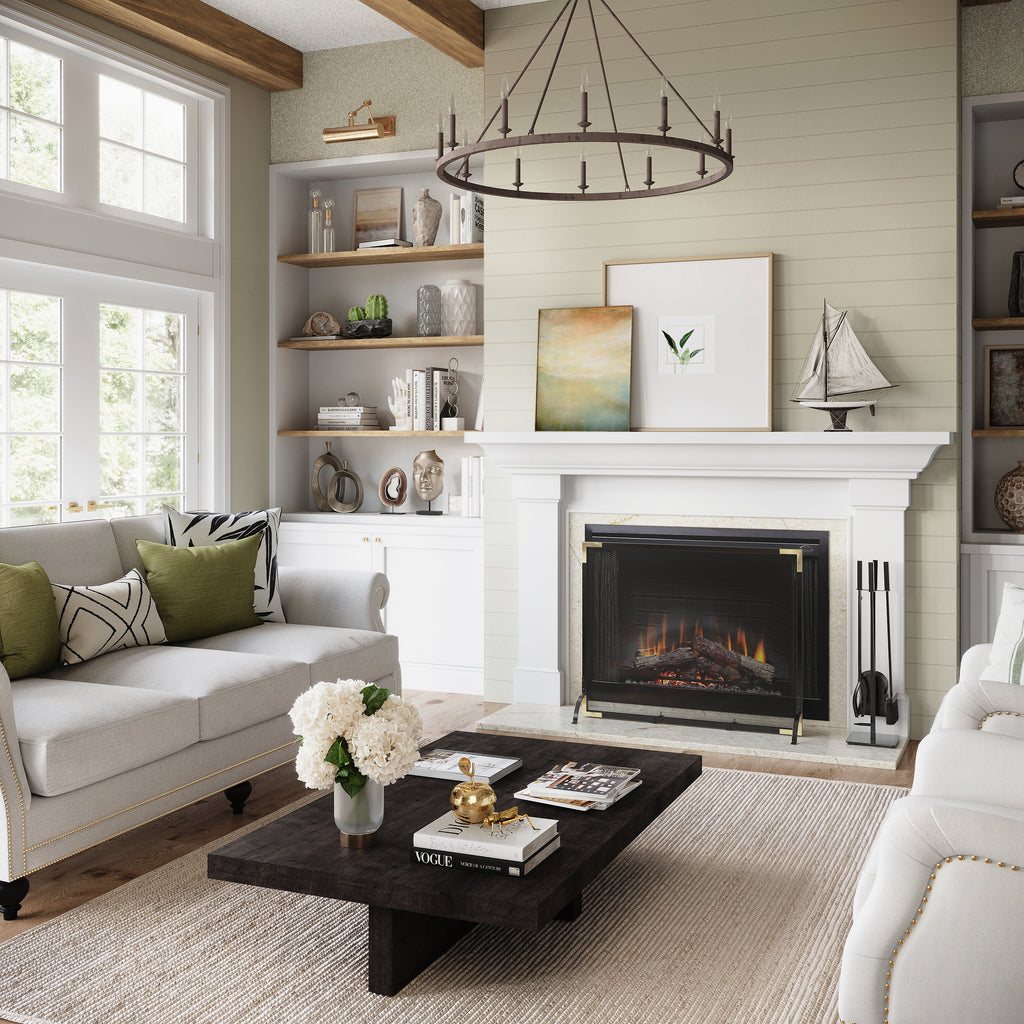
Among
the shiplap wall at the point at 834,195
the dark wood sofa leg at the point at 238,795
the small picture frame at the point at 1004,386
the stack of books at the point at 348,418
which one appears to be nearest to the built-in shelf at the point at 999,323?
the small picture frame at the point at 1004,386

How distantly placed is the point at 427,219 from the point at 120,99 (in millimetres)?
1464

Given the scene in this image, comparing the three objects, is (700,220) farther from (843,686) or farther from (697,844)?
(697,844)

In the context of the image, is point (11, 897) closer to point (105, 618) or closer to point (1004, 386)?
point (105, 618)

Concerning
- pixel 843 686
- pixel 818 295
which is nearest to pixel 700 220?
pixel 818 295

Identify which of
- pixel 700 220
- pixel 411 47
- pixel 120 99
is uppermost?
pixel 411 47

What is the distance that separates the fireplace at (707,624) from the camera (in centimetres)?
452

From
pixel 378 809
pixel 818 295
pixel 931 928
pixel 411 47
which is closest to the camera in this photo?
pixel 931 928

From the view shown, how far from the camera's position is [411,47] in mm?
5324

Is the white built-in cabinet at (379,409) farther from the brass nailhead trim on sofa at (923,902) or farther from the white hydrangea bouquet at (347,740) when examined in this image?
the brass nailhead trim on sofa at (923,902)

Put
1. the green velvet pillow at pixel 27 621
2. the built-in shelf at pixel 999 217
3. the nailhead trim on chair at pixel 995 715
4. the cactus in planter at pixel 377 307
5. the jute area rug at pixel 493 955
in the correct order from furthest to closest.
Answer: the cactus in planter at pixel 377 307 < the built-in shelf at pixel 999 217 < the green velvet pillow at pixel 27 621 < the nailhead trim on chair at pixel 995 715 < the jute area rug at pixel 493 955

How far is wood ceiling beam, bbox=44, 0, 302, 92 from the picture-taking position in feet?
14.9

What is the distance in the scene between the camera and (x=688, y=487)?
15.6 ft

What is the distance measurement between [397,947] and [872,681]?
100.0 inches

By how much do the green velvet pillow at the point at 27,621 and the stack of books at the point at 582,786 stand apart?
5.30 feet
